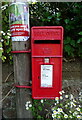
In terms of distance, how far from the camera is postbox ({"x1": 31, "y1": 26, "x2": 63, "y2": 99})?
193 centimetres

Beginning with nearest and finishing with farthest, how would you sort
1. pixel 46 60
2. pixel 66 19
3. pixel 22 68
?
pixel 46 60, pixel 22 68, pixel 66 19

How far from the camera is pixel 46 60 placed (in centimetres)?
196

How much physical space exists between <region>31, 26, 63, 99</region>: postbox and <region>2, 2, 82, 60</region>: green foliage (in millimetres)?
554

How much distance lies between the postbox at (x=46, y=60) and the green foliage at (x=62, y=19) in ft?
1.82

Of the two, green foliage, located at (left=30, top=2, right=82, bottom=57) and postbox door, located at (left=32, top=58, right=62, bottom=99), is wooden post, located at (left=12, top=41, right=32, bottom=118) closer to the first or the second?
postbox door, located at (left=32, top=58, right=62, bottom=99)

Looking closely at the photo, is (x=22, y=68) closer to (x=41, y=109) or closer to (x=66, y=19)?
(x=41, y=109)

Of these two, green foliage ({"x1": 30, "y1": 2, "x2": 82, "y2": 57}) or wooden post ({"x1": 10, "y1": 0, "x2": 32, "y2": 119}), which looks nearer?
wooden post ({"x1": 10, "y1": 0, "x2": 32, "y2": 119})

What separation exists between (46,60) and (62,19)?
1022mm

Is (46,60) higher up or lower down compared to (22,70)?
higher up

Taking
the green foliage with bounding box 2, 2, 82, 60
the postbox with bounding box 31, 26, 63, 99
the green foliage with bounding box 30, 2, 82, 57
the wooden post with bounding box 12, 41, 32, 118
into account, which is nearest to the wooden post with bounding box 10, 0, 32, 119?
the wooden post with bounding box 12, 41, 32, 118

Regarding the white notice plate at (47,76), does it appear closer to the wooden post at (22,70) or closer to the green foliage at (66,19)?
the wooden post at (22,70)

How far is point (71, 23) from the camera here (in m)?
2.52

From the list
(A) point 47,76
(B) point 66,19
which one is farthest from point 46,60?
(B) point 66,19

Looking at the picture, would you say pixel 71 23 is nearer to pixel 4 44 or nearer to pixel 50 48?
pixel 50 48
